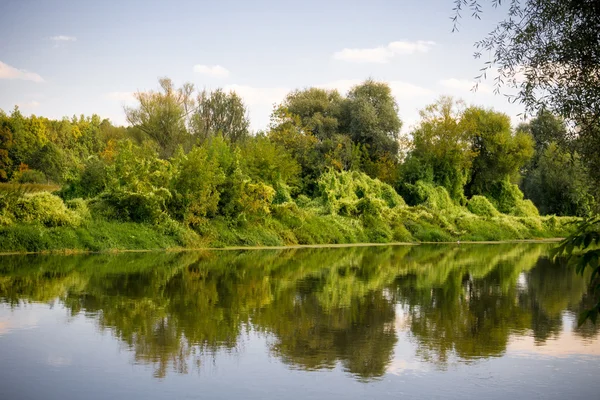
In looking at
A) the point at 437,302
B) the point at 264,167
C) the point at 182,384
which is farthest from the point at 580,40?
the point at 264,167

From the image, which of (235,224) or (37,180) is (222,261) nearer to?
(235,224)

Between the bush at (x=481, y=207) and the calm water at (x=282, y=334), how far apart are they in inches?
1223

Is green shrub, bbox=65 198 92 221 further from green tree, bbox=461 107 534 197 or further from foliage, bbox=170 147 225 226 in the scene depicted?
green tree, bbox=461 107 534 197

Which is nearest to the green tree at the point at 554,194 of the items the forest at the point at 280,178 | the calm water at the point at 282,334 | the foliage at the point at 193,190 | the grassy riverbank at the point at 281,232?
the forest at the point at 280,178

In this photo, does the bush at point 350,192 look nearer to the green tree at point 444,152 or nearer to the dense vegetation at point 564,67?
the green tree at point 444,152

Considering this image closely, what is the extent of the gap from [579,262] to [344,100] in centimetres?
5558

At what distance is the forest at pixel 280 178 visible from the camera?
31.6 meters

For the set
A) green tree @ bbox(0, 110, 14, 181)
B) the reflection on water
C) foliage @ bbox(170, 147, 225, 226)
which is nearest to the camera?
the reflection on water

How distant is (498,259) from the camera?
3438 centimetres

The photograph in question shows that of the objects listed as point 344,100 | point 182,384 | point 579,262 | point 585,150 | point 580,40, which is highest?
point 344,100

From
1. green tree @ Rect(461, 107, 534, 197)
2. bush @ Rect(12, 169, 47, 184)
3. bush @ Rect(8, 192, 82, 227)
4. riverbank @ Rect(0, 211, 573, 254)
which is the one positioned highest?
green tree @ Rect(461, 107, 534, 197)

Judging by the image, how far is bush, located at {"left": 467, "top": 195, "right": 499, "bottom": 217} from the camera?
185 feet

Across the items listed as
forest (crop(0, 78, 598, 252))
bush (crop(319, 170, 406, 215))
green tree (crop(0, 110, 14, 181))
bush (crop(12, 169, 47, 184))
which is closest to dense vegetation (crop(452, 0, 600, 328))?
forest (crop(0, 78, 598, 252))

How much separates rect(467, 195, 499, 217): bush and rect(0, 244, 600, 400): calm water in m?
31.1
